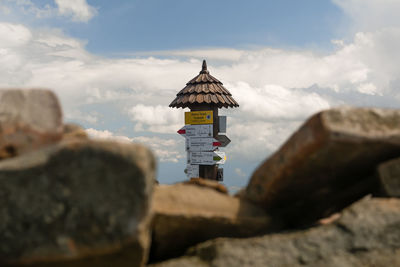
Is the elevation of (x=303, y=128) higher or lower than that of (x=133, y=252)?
higher

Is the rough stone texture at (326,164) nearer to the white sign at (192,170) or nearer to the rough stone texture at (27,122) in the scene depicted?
the rough stone texture at (27,122)

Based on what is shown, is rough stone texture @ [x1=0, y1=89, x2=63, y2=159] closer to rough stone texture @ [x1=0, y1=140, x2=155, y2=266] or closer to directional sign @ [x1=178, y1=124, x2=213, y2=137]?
rough stone texture @ [x1=0, y1=140, x2=155, y2=266]

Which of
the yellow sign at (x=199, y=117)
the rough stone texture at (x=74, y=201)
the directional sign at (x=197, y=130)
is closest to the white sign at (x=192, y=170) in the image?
the directional sign at (x=197, y=130)

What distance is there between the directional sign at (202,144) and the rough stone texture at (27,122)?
814 cm

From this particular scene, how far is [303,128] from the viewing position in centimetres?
307

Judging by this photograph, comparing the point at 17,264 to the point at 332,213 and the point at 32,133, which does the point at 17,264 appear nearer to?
the point at 32,133

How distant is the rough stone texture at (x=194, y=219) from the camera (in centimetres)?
321

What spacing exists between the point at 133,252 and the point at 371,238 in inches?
68.4

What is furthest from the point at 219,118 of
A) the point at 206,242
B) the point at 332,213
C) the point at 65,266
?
the point at 65,266

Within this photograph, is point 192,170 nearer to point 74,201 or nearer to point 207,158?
point 207,158

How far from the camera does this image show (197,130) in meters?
11.0

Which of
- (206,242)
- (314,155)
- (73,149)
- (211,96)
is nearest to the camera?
(73,149)

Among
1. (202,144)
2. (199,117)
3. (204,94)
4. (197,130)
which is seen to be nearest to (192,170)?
(202,144)

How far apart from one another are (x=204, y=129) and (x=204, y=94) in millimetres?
901
